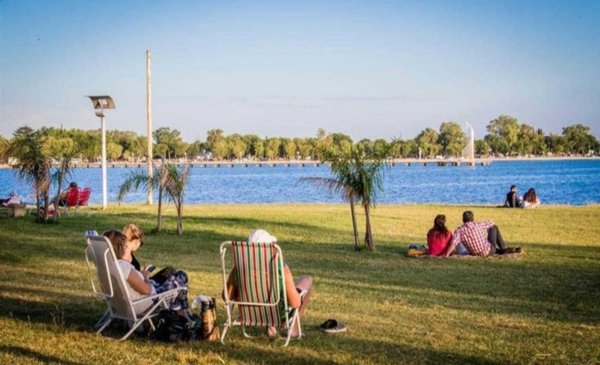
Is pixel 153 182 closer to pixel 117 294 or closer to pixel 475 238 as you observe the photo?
pixel 475 238

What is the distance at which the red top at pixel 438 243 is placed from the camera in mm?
Answer: 14680

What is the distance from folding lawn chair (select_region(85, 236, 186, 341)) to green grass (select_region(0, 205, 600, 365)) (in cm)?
24

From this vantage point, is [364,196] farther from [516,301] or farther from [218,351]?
[218,351]

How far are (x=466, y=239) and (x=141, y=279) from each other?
8.61 metres

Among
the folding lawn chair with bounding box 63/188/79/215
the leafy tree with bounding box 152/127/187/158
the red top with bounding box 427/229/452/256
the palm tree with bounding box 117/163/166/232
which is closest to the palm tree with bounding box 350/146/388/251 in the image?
the red top with bounding box 427/229/452/256

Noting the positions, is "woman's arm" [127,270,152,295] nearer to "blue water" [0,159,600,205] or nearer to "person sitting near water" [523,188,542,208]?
"blue water" [0,159,600,205]

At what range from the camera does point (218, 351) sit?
23.1 ft

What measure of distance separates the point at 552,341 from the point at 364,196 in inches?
347

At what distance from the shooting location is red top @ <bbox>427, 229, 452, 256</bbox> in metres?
14.7

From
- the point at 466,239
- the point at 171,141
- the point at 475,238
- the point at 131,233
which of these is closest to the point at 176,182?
the point at 466,239

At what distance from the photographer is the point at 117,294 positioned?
297 inches

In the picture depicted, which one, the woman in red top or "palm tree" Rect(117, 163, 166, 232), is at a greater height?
"palm tree" Rect(117, 163, 166, 232)

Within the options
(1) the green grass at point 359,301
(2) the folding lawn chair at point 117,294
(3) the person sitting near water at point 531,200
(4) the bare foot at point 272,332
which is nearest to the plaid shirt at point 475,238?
(1) the green grass at point 359,301

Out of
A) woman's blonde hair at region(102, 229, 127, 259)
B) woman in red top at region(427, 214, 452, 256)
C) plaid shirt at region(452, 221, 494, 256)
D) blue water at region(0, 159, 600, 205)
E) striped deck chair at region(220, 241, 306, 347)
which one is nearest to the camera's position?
striped deck chair at region(220, 241, 306, 347)
